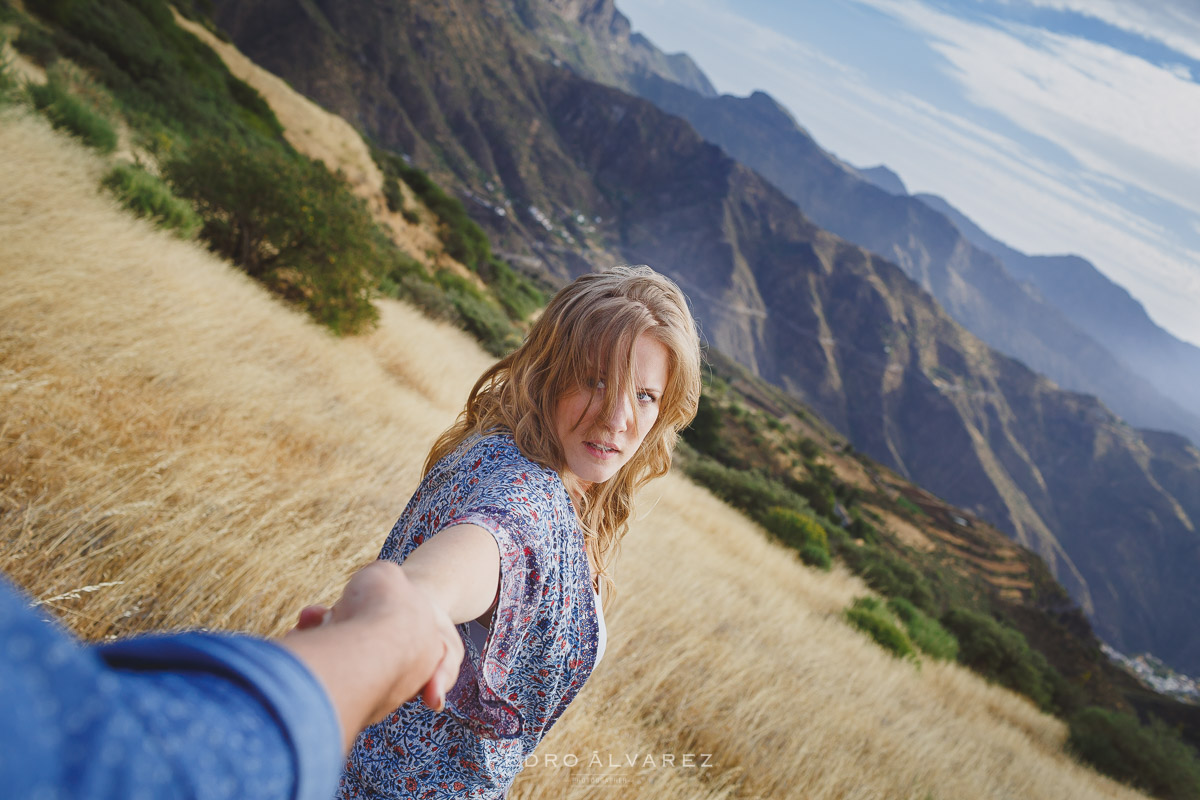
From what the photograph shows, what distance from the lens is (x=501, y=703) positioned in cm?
125

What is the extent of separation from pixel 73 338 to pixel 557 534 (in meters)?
3.45

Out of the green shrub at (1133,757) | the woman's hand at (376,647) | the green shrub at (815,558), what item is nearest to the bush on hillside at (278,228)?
the woman's hand at (376,647)

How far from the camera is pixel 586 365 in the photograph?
1.48m

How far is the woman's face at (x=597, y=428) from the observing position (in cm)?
146

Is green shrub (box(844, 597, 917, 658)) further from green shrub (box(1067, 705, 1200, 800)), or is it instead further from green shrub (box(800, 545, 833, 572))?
green shrub (box(1067, 705, 1200, 800))

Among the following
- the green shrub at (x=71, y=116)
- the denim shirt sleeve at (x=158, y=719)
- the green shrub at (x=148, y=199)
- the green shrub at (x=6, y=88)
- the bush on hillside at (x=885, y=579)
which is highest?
the denim shirt sleeve at (x=158, y=719)

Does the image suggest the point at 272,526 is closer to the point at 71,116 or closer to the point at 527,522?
the point at 527,522

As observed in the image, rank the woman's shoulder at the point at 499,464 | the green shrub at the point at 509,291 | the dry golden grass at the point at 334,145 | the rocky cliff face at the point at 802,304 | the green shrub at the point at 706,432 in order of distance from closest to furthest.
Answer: the woman's shoulder at the point at 499,464 < the green shrub at the point at 706,432 < the dry golden grass at the point at 334,145 < the green shrub at the point at 509,291 < the rocky cliff face at the point at 802,304

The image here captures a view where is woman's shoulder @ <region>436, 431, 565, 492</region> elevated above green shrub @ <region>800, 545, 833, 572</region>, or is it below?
above

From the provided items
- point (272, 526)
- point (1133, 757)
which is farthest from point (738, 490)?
point (272, 526)

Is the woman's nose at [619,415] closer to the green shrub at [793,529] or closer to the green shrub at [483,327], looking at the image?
the green shrub at [793,529]

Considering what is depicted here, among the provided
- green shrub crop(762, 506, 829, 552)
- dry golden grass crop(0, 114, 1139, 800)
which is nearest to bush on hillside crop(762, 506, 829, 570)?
green shrub crop(762, 506, 829, 552)

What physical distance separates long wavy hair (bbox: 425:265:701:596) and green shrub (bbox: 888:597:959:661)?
27.7 ft

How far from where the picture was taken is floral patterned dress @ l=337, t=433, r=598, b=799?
3.73 ft
